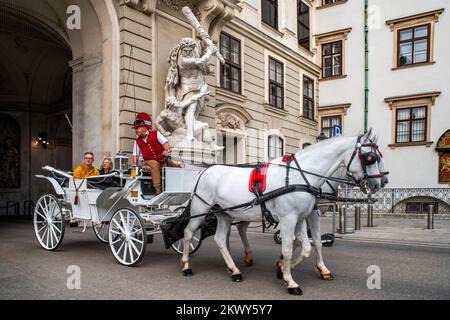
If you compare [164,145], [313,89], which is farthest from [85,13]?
[313,89]

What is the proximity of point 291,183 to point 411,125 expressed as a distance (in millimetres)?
17418

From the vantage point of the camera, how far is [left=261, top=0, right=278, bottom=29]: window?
60.6 ft

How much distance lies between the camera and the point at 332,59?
Answer: 22609 mm

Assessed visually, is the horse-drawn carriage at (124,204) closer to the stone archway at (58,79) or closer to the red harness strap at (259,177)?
the red harness strap at (259,177)

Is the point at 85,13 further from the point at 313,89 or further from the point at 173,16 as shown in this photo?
the point at 313,89

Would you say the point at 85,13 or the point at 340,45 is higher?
the point at 340,45

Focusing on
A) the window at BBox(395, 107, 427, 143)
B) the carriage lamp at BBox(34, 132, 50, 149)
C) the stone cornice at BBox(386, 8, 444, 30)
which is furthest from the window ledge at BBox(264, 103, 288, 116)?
the carriage lamp at BBox(34, 132, 50, 149)

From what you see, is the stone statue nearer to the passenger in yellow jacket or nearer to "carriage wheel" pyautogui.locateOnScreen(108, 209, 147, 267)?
the passenger in yellow jacket

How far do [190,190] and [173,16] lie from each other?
26.5 ft

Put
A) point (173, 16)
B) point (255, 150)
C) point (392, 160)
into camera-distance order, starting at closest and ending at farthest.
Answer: point (173, 16)
point (255, 150)
point (392, 160)

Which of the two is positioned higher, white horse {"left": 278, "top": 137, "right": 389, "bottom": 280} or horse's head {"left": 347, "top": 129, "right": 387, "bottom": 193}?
horse's head {"left": 347, "top": 129, "right": 387, "bottom": 193}

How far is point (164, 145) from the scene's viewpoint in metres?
6.46

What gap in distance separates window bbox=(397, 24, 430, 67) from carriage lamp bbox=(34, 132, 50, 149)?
17.7m

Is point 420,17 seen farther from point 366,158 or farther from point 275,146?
point 366,158
